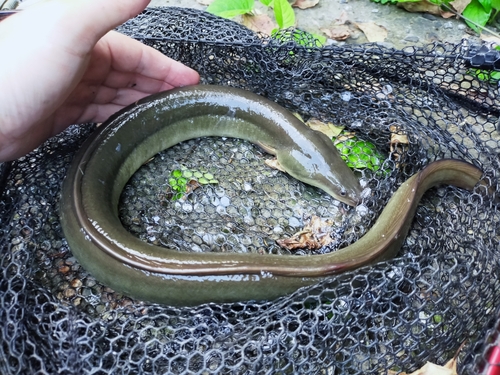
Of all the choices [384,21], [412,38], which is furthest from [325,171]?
[384,21]

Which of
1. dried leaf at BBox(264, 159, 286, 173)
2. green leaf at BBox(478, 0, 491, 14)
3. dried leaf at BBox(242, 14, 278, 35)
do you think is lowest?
dried leaf at BBox(264, 159, 286, 173)

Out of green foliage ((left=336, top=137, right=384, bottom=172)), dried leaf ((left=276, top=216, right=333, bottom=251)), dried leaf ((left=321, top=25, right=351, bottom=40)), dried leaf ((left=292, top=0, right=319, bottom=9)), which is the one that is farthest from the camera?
dried leaf ((left=292, top=0, right=319, bottom=9))

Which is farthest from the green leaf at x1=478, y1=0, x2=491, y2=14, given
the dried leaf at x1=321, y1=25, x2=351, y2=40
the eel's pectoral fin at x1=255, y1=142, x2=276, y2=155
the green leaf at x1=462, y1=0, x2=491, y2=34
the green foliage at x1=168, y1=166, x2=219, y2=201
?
the green foliage at x1=168, y1=166, x2=219, y2=201

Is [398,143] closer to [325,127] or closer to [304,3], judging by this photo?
[325,127]

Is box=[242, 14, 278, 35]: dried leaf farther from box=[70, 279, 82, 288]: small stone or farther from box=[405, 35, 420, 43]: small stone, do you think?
box=[70, 279, 82, 288]: small stone

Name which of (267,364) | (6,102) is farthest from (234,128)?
(267,364)

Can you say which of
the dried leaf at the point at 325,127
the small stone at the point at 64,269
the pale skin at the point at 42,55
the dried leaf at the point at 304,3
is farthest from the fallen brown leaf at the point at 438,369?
the dried leaf at the point at 304,3

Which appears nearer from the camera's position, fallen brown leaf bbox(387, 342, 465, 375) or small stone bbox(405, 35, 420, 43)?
fallen brown leaf bbox(387, 342, 465, 375)

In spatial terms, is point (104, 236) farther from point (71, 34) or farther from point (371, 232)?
point (371, 232)
